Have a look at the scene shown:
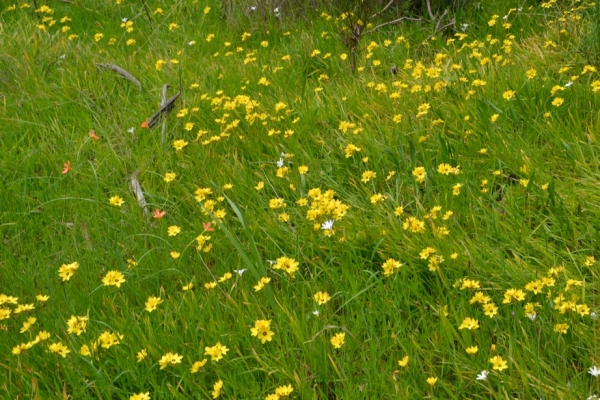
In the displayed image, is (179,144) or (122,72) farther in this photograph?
(122,72)

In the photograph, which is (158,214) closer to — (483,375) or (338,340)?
(338,340)

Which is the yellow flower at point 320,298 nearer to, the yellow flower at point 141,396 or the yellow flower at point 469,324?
the yellow flower at point 469,324

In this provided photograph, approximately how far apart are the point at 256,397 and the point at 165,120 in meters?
2.20

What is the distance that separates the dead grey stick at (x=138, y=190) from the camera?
11.0 feet

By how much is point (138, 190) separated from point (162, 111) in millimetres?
854

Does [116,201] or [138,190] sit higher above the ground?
[116,201]

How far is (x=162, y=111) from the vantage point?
13.7ft

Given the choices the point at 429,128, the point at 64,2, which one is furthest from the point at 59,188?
the point at 64,2

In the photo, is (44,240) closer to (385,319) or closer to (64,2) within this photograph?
(385,319)

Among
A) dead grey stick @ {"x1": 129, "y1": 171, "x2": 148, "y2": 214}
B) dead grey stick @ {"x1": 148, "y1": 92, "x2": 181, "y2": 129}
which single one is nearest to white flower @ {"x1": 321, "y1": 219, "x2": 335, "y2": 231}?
dead grey stick @ {"x1": 129, "y1": 171, "x2": 148, "y2": 214}

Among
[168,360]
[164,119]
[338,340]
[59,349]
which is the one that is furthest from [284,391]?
[164,119]

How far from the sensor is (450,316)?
2355 millimetres

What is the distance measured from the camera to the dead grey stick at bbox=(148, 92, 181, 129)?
409 centimetres

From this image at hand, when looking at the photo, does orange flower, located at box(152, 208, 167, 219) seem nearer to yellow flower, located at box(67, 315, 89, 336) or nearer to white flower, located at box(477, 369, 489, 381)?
yellow flower, located at box(67, 315, 89, 336)
